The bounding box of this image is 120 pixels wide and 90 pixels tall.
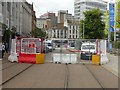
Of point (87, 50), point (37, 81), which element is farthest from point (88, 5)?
point (37, 81)

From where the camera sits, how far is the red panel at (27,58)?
30502 mm

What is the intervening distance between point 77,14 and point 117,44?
12003 centimetres

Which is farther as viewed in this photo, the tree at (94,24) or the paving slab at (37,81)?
the tree at (94,24)

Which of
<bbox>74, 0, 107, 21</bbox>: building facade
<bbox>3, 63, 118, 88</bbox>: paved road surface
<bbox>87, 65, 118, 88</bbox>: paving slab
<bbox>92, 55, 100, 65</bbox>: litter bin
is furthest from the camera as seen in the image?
<bbox>74, 0, 107, 21</bbox>: building facade

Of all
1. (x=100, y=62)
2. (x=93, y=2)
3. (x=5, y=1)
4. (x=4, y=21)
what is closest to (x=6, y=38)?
(x=4, y=21)

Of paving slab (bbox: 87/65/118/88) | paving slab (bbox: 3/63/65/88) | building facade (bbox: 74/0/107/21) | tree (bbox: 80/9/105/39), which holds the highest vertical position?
building facade (bbox: 74/0/107/21)

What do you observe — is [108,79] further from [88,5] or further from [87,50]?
[88,5]

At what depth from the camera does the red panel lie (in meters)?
30.5

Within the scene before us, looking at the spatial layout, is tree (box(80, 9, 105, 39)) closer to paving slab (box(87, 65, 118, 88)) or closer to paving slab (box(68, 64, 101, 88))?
paving slab (box(87, 65, 118, 88))

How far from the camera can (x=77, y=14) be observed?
173375mm

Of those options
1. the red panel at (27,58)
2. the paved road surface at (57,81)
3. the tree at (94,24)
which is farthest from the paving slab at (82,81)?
the tree at (94,24)

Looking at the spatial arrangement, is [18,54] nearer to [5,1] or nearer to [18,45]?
[18,45]

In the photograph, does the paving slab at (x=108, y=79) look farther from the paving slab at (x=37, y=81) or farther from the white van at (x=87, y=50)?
the white van at (x=87, y=50)

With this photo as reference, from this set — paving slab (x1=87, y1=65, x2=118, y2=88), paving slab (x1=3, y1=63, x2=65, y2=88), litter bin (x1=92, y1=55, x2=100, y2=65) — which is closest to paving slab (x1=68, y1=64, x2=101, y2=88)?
paving slab (x1=87, y1=65, x2=118, y2=88)
